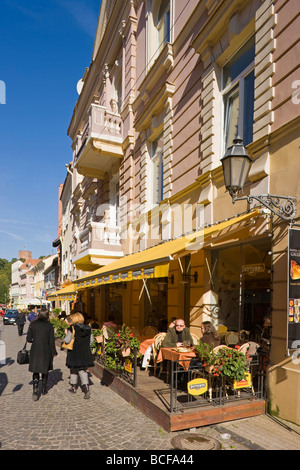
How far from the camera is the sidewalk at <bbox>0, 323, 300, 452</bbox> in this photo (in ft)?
15.2

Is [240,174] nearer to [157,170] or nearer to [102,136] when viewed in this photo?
[157,170]

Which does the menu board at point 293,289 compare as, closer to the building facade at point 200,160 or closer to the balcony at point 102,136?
the building facade at point 200,160

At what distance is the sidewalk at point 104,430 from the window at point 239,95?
5.53 meters

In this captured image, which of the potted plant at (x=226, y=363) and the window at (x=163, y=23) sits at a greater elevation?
the window at (x=163, y=23)

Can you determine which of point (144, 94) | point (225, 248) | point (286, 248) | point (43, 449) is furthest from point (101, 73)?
point (43, 449)

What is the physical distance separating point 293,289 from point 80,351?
427 cm

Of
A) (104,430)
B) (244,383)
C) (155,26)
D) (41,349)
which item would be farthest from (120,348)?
(155,26)

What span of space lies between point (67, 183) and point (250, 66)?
28588mm

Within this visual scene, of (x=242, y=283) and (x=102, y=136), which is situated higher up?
(x=102, y=136)

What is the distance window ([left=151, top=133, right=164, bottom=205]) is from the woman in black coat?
20.4 ft

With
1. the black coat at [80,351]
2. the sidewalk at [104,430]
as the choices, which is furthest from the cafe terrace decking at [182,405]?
the black coat at [80,351]

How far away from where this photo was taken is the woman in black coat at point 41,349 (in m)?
6.81

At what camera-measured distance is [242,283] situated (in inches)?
288

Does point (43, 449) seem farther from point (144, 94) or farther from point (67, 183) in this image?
point (67, 183)
